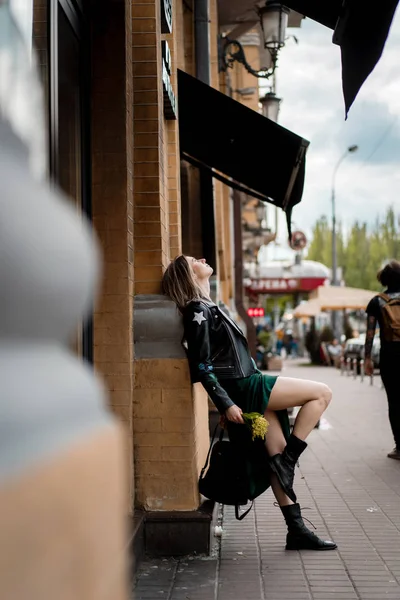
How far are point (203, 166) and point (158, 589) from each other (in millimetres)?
6491

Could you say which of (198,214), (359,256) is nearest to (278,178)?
(198,214)

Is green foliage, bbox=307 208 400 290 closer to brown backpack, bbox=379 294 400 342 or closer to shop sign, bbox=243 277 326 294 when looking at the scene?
shop sign, bbox=243 277 326 294

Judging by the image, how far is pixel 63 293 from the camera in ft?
3.40

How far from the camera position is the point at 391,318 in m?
9.00

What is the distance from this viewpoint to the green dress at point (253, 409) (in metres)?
5.20

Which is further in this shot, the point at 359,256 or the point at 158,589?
the point at 359,256

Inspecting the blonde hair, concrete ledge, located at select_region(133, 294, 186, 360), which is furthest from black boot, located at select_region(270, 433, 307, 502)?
the blonde hair

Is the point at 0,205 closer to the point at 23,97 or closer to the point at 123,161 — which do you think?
the point at 23,97

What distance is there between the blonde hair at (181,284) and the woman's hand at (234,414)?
750 millimetres

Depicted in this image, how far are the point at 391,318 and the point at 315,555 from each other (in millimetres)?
4274

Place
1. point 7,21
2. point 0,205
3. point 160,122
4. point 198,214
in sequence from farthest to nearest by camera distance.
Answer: point 198,214
point 160,122
point 7,21
point 0,205

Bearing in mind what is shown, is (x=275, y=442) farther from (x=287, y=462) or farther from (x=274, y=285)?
(x=274, y=285)

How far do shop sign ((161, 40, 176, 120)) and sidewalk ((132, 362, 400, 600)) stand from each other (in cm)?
306

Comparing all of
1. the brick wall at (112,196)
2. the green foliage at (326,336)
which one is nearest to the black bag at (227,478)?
the brick wall at (112,196)
